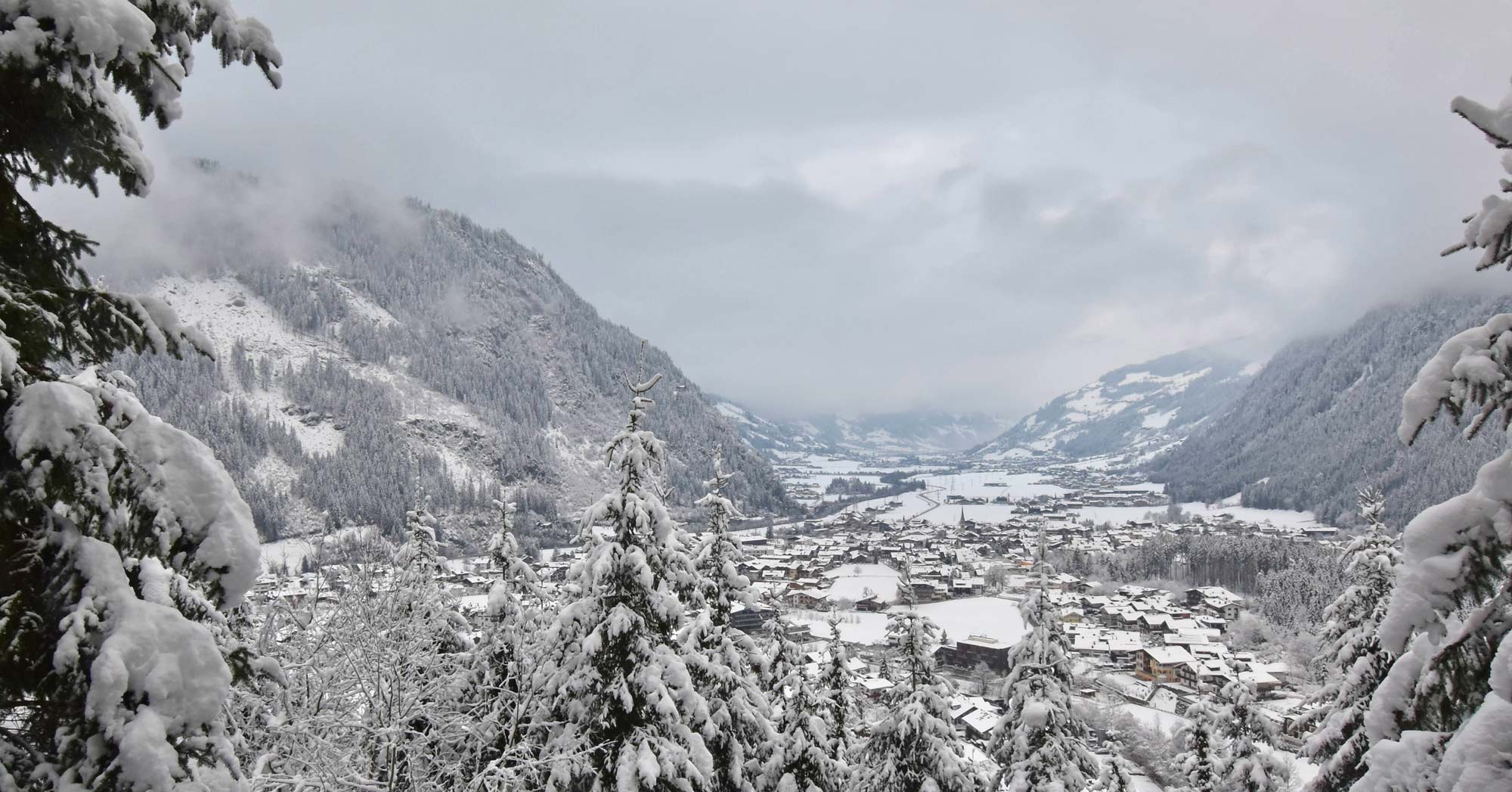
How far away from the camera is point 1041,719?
40.8 ft

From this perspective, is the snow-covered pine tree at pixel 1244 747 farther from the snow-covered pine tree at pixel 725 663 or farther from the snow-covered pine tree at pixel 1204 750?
the snow-covered pine tree at pixel 725 663

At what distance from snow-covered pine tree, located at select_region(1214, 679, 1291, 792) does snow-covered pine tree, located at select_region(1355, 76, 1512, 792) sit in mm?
15144

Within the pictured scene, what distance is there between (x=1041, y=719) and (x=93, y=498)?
13530 mm

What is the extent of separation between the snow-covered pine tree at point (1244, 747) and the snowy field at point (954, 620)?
3816 cm

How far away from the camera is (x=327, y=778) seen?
7.80 meters

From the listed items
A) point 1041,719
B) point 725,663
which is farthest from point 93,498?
point 1041,719

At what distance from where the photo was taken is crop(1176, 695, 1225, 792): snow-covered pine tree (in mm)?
15569

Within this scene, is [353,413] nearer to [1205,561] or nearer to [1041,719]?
[1205,561]

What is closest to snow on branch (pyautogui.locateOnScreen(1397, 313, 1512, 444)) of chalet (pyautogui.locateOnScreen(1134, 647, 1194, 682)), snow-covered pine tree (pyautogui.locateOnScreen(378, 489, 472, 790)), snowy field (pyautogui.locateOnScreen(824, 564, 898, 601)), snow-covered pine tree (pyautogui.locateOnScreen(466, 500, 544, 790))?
snow-covered pine tree (pyautogui.locateOnScreen(378, 489, 472, 790))

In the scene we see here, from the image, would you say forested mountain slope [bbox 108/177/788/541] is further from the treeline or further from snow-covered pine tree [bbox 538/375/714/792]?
snow-covered pine tree [bbox 538/375/714/792]

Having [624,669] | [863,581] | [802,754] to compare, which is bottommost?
[863,581]

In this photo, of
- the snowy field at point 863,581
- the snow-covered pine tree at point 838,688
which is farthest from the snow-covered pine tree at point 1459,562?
the snowy field at point 863,581

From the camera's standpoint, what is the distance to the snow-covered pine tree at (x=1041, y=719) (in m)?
12.4

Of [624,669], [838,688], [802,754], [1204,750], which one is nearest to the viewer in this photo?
→ [624,669]
